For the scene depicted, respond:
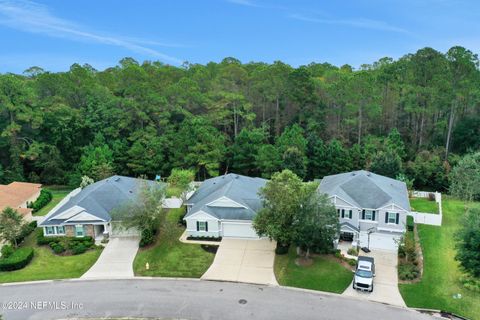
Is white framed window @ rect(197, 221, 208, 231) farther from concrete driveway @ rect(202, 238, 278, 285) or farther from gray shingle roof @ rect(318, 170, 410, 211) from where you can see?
gray shingle roof @ rect(318, 170, 410, 211)

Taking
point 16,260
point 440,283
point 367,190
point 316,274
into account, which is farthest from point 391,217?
point 16,260

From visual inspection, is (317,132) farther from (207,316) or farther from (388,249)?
(207,316)

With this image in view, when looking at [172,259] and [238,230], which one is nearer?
[172,259]

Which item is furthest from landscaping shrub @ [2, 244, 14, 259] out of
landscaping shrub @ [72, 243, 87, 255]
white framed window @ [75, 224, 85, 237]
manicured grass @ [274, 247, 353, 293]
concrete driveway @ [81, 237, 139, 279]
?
manicured grass @ [274, 247, 353, 293]

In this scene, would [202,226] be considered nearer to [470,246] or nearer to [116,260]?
[116,260]

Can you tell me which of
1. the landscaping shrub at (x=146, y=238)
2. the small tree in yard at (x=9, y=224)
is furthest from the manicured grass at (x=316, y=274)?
the small tree in yard at (x=9, y=224)

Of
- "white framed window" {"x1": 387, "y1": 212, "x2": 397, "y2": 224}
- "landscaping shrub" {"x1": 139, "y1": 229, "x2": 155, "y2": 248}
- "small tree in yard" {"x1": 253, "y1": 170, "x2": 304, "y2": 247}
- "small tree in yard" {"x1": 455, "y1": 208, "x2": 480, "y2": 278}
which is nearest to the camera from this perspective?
"small tree in yard" {"x1": 455, "y1": 208, "x2": 480, "y2": 278}
